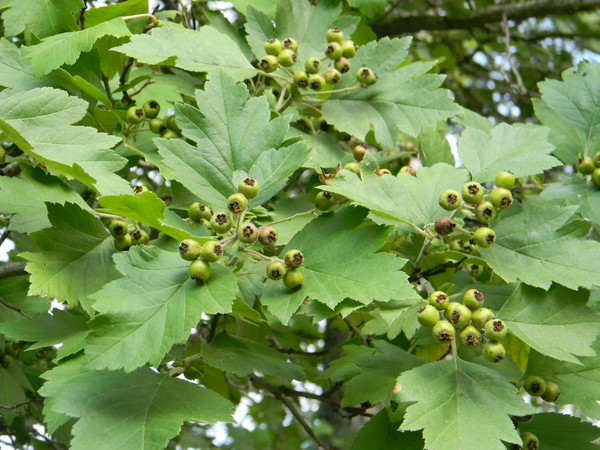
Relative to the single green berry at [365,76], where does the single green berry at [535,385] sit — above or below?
below

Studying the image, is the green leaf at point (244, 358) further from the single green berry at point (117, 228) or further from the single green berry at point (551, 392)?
the single green berry at point (551, 392)

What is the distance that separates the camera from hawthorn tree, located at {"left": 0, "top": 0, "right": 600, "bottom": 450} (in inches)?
74.4

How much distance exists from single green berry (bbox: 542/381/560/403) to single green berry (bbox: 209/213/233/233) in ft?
A: 3.36

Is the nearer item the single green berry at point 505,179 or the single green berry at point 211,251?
the single green berry at point 211,251

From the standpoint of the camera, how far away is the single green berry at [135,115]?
2601 millimetres

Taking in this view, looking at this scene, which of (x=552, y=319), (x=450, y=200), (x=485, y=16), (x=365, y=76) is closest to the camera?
(x=552, y=319)

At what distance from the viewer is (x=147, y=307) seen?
1.83 m

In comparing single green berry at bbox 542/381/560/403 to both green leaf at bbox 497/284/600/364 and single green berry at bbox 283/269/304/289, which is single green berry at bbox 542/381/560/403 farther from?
single green berry at bbox 283/269/304/289

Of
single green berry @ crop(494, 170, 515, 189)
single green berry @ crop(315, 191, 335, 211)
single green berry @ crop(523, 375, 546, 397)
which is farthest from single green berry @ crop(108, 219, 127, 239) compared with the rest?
single green berry @ crop(523, 375, 546, 397)

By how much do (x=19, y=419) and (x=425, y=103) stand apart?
2.21 meters

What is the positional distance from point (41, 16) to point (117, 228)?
0.92 metres

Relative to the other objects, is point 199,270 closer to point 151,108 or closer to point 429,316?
point 429,316

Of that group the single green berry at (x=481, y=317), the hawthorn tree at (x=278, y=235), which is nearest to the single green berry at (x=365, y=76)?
the hawthorn tree at (x=278, y=235)

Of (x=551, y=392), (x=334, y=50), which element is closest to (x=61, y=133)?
(x=334, y=50)
